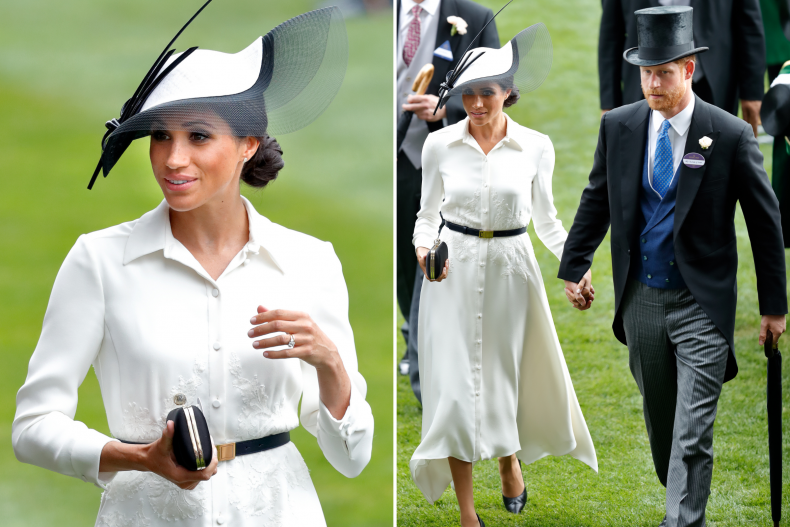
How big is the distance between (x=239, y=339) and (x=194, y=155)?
0.43 metres

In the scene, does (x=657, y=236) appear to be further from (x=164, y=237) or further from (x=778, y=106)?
(x=164, y=237)

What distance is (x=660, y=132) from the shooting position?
4172 mm

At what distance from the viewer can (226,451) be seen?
2512 mm

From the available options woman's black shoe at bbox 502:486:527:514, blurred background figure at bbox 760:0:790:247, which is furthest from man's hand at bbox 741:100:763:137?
woman's black shoe at bbox 502:486:527:514

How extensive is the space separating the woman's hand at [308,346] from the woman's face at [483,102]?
2134mm

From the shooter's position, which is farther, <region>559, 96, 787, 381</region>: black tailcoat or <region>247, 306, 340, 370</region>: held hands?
<region>559, 96, 787, 381</region>: black tailcoat

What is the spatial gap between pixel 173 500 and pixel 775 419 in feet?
9.34

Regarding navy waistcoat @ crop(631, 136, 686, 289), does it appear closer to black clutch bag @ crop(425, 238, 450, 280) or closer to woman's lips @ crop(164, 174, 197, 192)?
black clutch bag @ crop(425, 238, 450, 280)

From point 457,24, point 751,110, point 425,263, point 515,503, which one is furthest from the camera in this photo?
point 751,110

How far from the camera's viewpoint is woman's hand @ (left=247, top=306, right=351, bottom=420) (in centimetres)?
234

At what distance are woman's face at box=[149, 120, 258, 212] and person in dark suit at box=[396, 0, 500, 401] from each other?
215 cm

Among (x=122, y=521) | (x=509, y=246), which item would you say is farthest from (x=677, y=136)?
(x=122, y=521)

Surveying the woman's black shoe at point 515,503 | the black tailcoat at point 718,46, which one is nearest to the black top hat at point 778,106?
the black tailcoat at point 718,46

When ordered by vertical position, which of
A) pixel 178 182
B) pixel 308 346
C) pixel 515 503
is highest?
pixel 178 182
